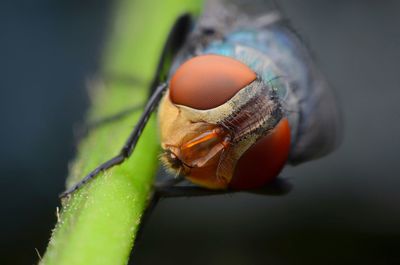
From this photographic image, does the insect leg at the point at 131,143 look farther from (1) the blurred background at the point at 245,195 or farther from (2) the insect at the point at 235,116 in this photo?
(1) the blurred background at the point at 245,195

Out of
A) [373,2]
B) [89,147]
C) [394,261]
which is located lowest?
[394,261]

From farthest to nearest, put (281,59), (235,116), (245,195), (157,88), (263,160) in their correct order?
(281,59) < (245,195) < (157,88) < (263,160) < (235,116)

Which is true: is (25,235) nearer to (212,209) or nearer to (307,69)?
(212,209)

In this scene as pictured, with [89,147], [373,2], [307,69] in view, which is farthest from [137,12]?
[373,2]

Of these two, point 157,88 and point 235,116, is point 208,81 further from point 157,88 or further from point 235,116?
point 157,88

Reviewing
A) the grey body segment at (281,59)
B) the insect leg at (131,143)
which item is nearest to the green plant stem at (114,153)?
the insect leg at (131,143)

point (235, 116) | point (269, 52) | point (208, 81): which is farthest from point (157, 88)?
point (269, 52)
